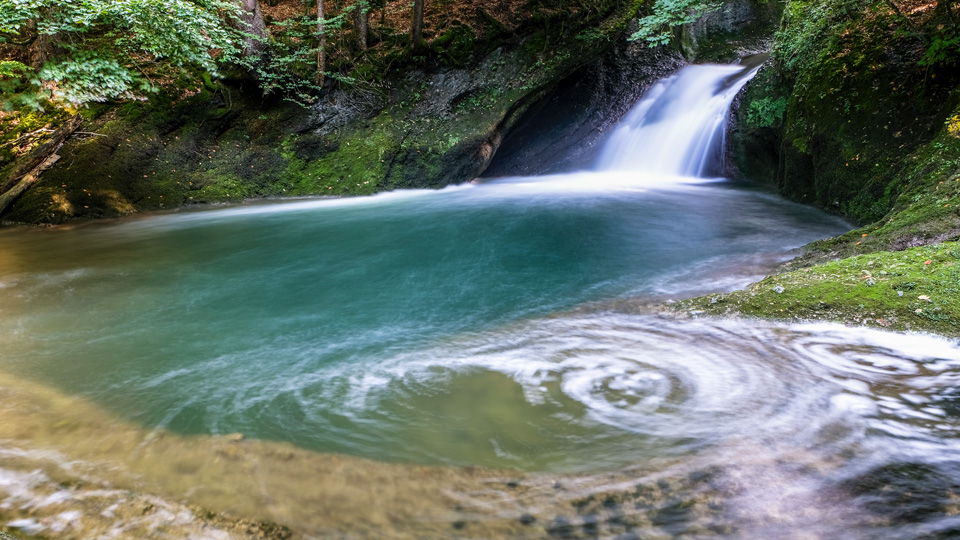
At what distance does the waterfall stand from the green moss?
386 inches

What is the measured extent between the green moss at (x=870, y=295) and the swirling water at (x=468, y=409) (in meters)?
0.17

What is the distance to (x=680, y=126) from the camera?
47.6 ft

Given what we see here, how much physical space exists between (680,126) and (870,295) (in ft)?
38.0

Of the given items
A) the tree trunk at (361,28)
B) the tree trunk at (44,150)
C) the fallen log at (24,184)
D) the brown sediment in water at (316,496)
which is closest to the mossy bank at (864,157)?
the brown sediment in water at (316,496)

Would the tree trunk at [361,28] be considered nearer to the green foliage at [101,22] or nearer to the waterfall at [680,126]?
the green foliage at [101,22]

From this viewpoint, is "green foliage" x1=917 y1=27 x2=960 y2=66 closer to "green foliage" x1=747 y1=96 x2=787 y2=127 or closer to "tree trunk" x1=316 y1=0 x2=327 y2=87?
"green foliage" x1=747 y1=96 x2=787 y2=127

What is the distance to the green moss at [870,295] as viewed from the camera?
3.71 meters

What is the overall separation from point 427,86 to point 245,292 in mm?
9029

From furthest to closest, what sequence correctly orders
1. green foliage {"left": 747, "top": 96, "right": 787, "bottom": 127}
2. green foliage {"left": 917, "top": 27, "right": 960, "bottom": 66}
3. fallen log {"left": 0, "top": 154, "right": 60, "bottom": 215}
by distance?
green foliage {"left": 747, "top": 96, "right": 787, "bottom": 127}
fallen log {"left": 0, "top": 154, "right": 60, "bottom": 215}
green foliage {"left": 917, "top": 27, "right": 960, "bottom": 66}

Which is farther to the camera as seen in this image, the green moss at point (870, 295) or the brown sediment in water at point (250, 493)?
the green moss at point (870, 295)

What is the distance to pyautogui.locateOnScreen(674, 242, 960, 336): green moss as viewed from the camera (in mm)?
3705

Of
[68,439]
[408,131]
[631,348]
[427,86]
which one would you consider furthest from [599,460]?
[427,86]

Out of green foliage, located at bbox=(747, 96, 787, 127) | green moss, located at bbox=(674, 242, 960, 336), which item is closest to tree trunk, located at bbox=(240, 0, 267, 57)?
green foliage, located at bbox=(747, 96, 787, 127)

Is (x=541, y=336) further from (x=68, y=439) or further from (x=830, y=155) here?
(x=830, y=155)
